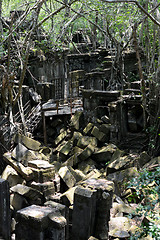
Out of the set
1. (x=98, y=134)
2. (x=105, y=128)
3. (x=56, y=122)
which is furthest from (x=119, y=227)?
(x=56, y=122)

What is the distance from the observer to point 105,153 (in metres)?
9.65

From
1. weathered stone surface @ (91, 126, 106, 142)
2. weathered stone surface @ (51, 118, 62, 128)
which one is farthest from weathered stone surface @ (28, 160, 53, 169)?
weathered stone surface @ (51, 118, 62, 128)

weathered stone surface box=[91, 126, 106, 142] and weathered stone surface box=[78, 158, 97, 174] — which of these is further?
weathered stone surface box=[91, 126, 106, 142]

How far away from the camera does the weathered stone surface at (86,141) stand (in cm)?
1029

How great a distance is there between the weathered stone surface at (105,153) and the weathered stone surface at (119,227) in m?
3.79

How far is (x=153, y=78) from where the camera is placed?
9.39m

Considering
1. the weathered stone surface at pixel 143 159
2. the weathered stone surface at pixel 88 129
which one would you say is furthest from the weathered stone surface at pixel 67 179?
the weathered stone surface at pixel 88 129

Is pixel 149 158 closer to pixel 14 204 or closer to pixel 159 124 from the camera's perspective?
pixel 159 124

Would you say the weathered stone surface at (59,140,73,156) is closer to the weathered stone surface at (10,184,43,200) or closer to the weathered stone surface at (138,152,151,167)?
the weathered stone surface at (138,152,151,167)

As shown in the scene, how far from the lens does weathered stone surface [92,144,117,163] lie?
9.59m

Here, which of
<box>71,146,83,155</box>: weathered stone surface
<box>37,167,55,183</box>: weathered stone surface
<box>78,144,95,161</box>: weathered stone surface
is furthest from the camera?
<box>71,146,83,155</box>: weathered stone surface

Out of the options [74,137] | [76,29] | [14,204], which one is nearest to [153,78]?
[74,137]

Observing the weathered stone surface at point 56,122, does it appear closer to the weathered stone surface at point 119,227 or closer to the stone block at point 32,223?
the weathered stone surface at point 119,227

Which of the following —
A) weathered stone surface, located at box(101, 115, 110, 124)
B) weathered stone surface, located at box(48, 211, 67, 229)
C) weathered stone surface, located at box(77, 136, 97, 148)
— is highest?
weathered stone surface, located at box(101, 115, 110, 124)
